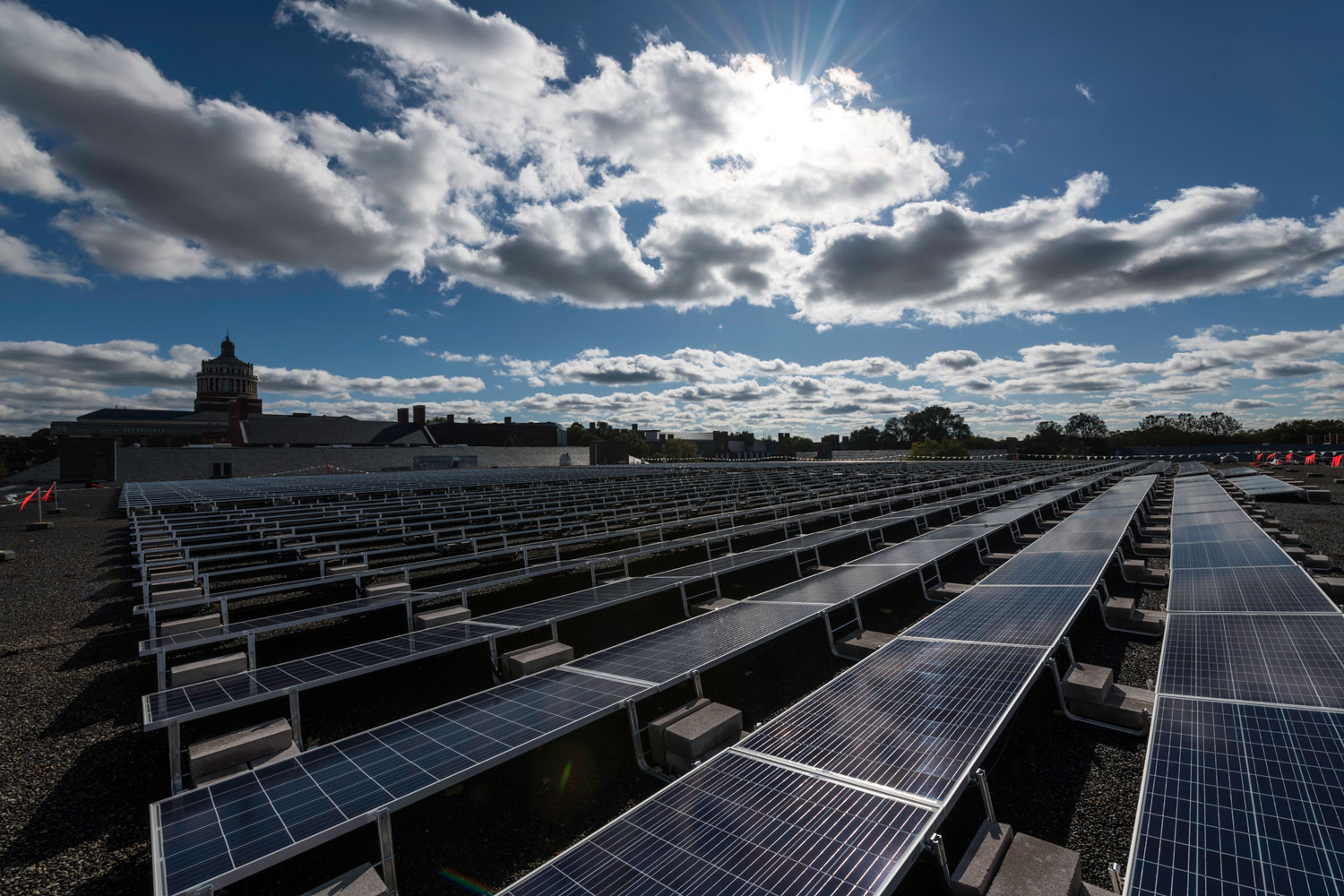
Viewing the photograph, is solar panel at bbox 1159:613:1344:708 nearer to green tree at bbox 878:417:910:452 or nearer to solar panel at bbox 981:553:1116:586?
solar panel at bbox 981:553:1116:586

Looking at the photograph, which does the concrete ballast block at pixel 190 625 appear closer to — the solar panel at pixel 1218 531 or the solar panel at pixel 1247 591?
the solar panel at pixel 1247 591

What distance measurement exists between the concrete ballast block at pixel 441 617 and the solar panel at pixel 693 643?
2747mm

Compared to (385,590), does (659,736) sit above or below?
below

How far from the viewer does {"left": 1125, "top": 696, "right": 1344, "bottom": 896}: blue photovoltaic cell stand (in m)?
2.08

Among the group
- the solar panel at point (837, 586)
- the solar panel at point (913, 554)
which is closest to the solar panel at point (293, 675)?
the solar panel at point (837, 586)

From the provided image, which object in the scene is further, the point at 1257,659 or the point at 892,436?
the point at 892,436

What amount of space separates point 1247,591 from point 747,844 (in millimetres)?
7127

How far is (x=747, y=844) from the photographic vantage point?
2443mm

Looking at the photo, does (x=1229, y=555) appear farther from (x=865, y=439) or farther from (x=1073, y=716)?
(x=865, y=439)

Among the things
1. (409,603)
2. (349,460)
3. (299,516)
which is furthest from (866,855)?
(349,460)

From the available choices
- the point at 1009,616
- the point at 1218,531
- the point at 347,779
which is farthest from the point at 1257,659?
the point at 1218,531

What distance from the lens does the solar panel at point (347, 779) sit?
2475 mm

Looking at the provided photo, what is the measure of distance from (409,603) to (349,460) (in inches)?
2076

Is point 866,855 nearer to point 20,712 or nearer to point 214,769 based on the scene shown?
point 214,769
